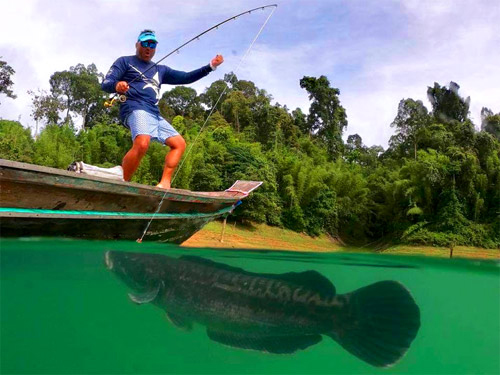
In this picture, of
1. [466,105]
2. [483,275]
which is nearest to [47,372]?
[483,275]

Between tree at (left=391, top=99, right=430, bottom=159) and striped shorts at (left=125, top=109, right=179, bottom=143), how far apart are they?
90.6 ft

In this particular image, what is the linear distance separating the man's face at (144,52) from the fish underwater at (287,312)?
227cm

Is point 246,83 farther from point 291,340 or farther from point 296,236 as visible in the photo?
point 291,340

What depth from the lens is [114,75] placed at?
455 centimetres

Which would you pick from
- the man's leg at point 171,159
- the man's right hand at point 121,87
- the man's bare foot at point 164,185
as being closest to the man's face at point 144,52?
the man's right hand at point 121,87

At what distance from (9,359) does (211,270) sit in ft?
7.61

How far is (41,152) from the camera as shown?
58.9 ft

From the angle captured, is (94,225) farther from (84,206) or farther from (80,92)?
(80,92)

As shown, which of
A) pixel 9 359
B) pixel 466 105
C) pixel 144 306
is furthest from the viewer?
pixel 466 105

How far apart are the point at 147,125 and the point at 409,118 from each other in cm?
2911

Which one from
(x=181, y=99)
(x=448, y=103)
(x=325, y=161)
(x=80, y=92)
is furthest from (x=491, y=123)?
(x=80, y=92)

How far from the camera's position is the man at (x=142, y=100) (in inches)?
179

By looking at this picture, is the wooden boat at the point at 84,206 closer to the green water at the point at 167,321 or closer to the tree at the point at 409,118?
the green water at the point at 167,321

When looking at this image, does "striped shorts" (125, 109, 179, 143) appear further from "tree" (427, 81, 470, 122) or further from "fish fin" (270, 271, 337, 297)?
"tree" (427, 81, 470, 122)
